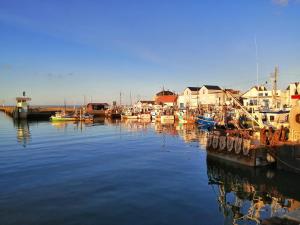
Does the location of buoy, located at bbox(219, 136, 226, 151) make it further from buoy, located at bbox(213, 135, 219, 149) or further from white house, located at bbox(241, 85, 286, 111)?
white house, located at bbox(241, 85, 286, 111)

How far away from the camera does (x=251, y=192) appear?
24.3m

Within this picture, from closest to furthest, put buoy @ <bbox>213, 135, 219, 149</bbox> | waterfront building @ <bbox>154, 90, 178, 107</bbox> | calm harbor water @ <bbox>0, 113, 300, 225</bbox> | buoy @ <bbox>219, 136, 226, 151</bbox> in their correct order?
calm harbor water @ <bbox>0, 113, 300, 225</bbox>, buoy @ <bbox>219, 136, 226, 151</bbox>, buoy @ <bbox>213, 135, 219, 149</bbox>, waterfront building @ <bbox>154, 90, 178, 107</bbox>

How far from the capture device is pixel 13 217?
18.2 metres

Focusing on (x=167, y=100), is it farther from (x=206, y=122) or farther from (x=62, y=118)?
(x=206, y=122)

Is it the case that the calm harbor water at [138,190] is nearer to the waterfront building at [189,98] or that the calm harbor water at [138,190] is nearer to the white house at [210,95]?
the white house at [210,95]

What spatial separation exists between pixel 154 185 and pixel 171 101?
128322 mm

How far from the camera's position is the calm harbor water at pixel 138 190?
18484mm

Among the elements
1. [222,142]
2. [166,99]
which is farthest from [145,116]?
[222,142]

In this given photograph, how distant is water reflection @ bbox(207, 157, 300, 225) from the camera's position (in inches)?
767

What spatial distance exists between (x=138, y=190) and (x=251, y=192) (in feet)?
29.0

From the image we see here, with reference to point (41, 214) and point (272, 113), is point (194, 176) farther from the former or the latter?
point (272, 113)

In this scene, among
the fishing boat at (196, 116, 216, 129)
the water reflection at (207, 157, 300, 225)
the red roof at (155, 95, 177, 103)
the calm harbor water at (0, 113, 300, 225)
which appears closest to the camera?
the calm harbor water at (0, 113, 300, 225)

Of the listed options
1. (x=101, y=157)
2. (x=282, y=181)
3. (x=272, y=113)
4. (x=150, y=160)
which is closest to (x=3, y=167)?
(x=101, y=157)

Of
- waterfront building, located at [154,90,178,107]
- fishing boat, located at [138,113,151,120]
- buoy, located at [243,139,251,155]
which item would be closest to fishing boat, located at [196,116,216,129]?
fishing boat, located at [138,113,151,120]
